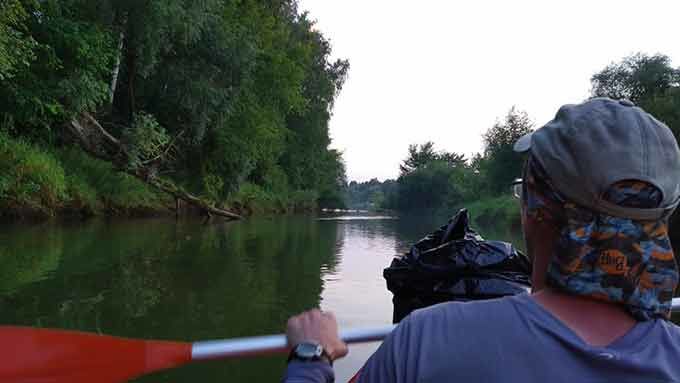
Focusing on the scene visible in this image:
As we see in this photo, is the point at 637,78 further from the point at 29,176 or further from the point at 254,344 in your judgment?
the point at 254,344

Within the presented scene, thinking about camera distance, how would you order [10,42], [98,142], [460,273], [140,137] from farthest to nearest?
[98,142] → [140,137] → [10,42] → [460,273]

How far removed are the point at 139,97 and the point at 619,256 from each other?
16.1 m

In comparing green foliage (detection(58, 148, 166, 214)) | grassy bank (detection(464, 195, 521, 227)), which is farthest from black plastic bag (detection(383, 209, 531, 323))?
grassy bank (detection(464, 195, 521, 227))

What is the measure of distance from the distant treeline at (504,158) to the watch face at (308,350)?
10.1m

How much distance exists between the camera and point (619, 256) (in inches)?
29.6

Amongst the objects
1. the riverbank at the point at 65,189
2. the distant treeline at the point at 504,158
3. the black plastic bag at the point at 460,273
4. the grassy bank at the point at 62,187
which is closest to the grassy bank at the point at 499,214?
the distant treeline at the point at 504,158

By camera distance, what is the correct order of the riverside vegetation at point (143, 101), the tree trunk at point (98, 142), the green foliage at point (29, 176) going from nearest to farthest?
the green foliage at point (29, 176), the riverside vegetation at point (143, 101), the tree trunk at point (98, 142)

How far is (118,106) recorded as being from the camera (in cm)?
1573

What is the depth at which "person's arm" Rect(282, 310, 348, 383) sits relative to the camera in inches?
33.7

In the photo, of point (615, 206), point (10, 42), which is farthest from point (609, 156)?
point (10, 42)

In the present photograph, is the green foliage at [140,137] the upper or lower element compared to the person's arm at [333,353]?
upper

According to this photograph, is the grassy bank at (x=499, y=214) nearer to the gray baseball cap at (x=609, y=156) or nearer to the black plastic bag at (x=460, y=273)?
the black plastic bag at (x=460, y=273)

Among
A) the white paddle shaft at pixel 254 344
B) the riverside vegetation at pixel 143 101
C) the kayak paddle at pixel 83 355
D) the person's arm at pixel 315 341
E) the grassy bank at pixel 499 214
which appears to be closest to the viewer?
the person's arm at pixel 315 341

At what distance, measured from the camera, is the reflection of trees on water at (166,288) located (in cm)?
384
